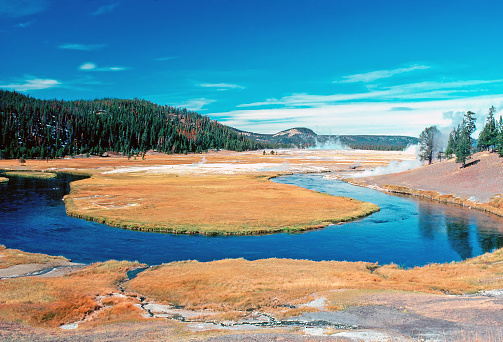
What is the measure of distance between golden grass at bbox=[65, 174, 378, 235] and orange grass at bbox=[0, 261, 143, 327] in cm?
1603

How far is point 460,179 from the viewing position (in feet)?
268

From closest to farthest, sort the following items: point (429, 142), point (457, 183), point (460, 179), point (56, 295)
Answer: point (56, 295), point (457, 183), point (460, 179), point (429, 142)

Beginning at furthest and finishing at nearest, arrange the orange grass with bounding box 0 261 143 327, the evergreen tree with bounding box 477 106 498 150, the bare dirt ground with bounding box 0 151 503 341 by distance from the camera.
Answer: the evergreen tree with bounding box 477 106 498 150 → the orange grass with bounding box 0 261 143 327 → the bare dirt ground with bounding box 0 151 503 341

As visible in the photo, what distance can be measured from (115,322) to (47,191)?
6399 cm

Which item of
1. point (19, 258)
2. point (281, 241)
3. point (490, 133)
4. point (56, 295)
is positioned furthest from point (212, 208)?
point (490, 133)

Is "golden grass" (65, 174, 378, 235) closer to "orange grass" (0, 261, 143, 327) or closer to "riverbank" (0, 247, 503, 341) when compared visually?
"riverbank" (0, 247, 503, 341)

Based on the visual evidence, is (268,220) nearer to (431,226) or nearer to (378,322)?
(431,226)

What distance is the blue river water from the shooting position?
33500 millimetres

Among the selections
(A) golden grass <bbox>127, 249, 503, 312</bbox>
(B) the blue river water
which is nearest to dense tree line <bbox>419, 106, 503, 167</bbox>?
(B) the blue river water

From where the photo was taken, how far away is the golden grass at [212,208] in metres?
43.3

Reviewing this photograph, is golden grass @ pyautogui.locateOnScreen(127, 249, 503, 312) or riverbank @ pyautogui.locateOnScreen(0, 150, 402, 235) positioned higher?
riverbank @ pyautogui.locateOnScreen(0, 150, 402, 235)

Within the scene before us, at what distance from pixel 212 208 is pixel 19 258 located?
27.5 m

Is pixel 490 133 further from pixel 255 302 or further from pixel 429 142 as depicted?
pixel 255 302

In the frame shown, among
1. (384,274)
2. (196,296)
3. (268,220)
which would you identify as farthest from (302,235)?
(196,296)
